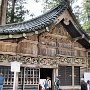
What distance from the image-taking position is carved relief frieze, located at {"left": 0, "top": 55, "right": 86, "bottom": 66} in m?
13.9

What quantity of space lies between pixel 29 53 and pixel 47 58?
4.74ft

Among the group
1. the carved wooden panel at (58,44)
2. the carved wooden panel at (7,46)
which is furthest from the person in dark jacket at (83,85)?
the carved wooden panel at (7,46)

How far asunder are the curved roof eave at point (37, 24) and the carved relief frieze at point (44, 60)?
5.42 ft

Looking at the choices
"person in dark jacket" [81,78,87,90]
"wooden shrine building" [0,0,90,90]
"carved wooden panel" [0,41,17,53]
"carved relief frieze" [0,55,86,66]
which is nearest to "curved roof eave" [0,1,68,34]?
"wooden shrine building" [0,0,90,90]

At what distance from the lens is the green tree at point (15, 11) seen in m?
30.9

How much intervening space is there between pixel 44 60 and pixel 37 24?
235 centimetres

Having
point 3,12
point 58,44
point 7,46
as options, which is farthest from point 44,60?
point 3,12

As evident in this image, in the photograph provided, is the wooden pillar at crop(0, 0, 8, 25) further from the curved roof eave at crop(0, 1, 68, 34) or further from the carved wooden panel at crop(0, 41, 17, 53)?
the carved wooden panel at crop(0, 41, 17, 53)

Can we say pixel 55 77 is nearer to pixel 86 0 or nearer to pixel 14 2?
pixel 14 2

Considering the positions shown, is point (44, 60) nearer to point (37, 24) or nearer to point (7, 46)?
point (37, 24)

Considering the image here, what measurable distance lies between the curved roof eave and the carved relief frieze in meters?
1.65

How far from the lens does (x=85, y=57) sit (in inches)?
700

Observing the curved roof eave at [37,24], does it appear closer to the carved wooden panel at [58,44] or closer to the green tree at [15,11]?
the carved wooden panel at [58,44]

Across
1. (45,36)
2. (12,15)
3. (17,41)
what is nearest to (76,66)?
(45,36)
